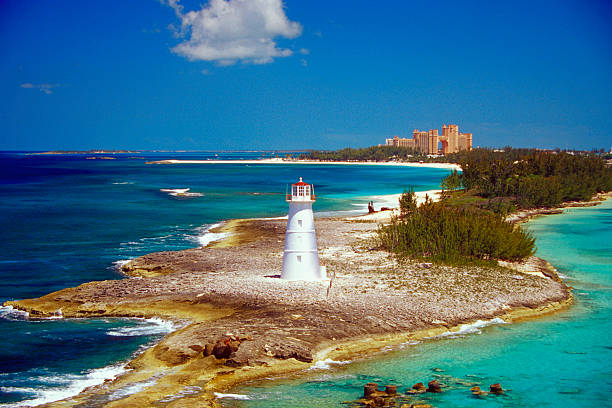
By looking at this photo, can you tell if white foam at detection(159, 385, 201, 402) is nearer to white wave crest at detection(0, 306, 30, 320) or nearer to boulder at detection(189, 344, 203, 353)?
boulder at detection(189, 344, 203, 353)

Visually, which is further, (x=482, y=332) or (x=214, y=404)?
(x=482, y=332)

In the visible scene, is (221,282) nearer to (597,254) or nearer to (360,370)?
(360,370)

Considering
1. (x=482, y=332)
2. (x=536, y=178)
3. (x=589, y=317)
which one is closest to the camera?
(x=482, y=332)

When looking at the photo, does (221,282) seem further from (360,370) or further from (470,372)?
(470,372)

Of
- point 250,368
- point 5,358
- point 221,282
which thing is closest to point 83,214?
point 221,282

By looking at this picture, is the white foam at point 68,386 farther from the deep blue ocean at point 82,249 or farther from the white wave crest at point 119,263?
the white wave crest at point 119,263

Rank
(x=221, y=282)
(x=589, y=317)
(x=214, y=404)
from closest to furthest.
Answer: (x=214, y=404)
(x=589, y=317)
(x=221, y=282)

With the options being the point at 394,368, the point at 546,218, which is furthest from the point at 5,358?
the point at 546,218

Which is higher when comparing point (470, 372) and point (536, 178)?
point (536, 178)
